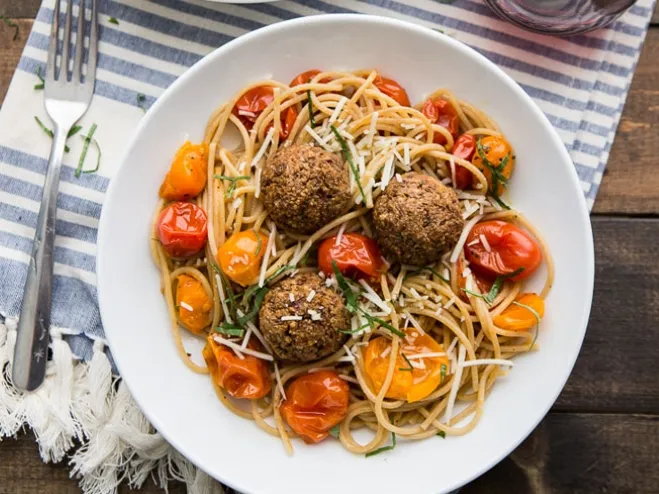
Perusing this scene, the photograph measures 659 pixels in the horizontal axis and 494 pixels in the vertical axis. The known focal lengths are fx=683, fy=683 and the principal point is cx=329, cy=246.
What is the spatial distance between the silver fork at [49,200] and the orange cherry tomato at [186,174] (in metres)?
0.63

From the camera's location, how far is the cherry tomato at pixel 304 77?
3.02 meters

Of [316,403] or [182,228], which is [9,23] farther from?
[316,403]

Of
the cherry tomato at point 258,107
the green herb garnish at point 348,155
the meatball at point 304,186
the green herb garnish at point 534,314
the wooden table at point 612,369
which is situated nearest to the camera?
the meatball at point 304,186

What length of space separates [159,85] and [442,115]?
4.46 ft

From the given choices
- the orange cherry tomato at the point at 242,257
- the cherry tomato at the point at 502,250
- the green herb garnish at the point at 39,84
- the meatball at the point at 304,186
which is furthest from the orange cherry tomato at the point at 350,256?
the green herb garnish at the point at 39,84

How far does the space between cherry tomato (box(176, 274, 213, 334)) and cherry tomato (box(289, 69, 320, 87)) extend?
975mm

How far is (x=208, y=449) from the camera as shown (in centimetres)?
297

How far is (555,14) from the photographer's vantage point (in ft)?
10.5

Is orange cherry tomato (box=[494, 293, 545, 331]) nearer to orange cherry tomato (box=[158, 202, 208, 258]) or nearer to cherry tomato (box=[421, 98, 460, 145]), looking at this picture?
cherry tomato (box=[421, 98, 460, 145])

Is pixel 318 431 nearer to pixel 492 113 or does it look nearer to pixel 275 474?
pixel 275 474

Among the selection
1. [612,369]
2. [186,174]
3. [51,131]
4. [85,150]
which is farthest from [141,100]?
[612,369]

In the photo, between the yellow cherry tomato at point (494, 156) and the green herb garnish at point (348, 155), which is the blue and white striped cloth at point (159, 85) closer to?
the yellow cherry tomato at point (494, 156)

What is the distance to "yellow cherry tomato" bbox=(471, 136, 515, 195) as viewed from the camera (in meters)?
2.91

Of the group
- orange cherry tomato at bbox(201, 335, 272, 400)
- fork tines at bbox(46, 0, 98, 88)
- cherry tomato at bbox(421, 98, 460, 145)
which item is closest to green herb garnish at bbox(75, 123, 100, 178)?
fork tines at bbox(46, 0, 98, 88)
